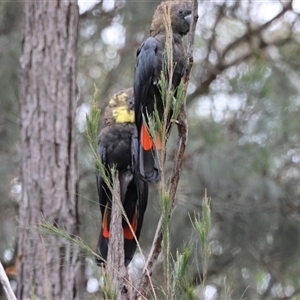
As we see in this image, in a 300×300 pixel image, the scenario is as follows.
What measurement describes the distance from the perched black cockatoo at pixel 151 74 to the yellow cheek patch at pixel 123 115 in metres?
0.31

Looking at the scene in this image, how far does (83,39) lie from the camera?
449 centimetres

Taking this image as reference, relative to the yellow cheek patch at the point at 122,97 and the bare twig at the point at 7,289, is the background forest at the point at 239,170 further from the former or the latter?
the bare twig at the point at 7,289

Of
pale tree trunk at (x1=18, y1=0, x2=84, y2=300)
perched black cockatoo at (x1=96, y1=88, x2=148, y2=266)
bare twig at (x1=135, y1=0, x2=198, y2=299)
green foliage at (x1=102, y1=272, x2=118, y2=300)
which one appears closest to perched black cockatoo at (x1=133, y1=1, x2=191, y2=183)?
perched black cockatoo at (x1=96, y1=88, x2=148, y2=266)

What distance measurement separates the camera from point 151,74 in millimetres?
2547

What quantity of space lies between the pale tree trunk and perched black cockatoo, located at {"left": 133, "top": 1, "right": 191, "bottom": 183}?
0.75 metres

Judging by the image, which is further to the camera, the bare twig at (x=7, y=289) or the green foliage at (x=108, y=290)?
the bare twig at (x=7, y=289)

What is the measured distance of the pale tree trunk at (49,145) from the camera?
310 centimetres

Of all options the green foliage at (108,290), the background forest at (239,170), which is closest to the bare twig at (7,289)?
the green foliage at (108,290)

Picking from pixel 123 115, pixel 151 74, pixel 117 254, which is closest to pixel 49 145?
pixel 123 115

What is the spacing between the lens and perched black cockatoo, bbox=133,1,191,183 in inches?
95.8

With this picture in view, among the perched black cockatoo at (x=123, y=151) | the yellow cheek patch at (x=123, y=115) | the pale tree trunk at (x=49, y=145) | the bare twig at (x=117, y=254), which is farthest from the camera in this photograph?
the pale tree trunk at (x=49, y=145)

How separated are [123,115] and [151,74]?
0.43 metres

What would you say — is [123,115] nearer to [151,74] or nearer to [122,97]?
[122,97]

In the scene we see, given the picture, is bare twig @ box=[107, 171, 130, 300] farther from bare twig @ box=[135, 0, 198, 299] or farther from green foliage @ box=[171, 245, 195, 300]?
green foliage @ box=[171, 245, 195, 300]
